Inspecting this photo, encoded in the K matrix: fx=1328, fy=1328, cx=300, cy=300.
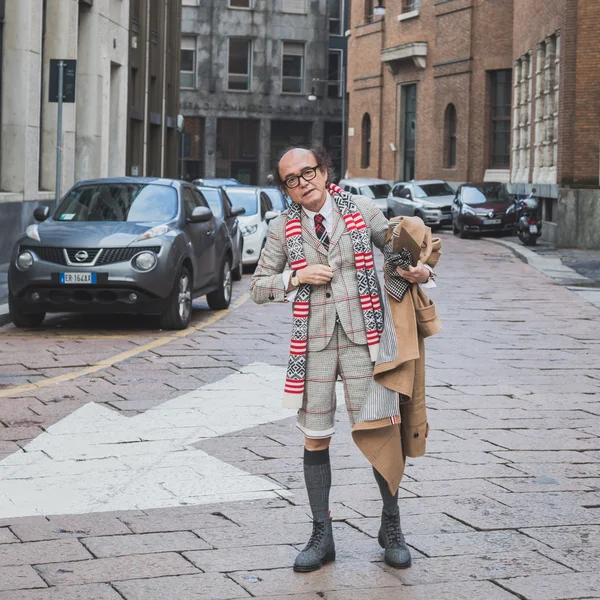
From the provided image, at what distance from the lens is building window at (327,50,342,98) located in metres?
68.9

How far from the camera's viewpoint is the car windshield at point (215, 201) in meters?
19.1

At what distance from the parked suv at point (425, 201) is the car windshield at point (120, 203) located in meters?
24.8

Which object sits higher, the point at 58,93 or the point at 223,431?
the point at 58,93

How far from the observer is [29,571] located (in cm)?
486

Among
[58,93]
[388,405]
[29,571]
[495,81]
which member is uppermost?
[495,81]

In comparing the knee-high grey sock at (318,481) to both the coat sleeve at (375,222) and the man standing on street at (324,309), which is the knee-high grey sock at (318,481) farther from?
the coat sleeve at (375,222)

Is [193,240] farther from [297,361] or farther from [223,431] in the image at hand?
[297,361]

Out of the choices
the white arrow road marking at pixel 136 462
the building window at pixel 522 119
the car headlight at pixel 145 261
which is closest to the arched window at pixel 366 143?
the building window at pixel 522 119

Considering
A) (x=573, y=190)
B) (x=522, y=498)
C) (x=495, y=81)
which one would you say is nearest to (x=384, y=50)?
(x=495, y=81)

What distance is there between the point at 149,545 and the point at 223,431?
8.24 feet

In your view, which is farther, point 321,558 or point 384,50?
point 384,50

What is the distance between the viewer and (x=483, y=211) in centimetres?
3459

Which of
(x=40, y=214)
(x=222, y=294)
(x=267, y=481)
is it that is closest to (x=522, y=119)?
(x=222, y=294)

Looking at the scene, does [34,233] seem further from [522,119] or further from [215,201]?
[522,119]
